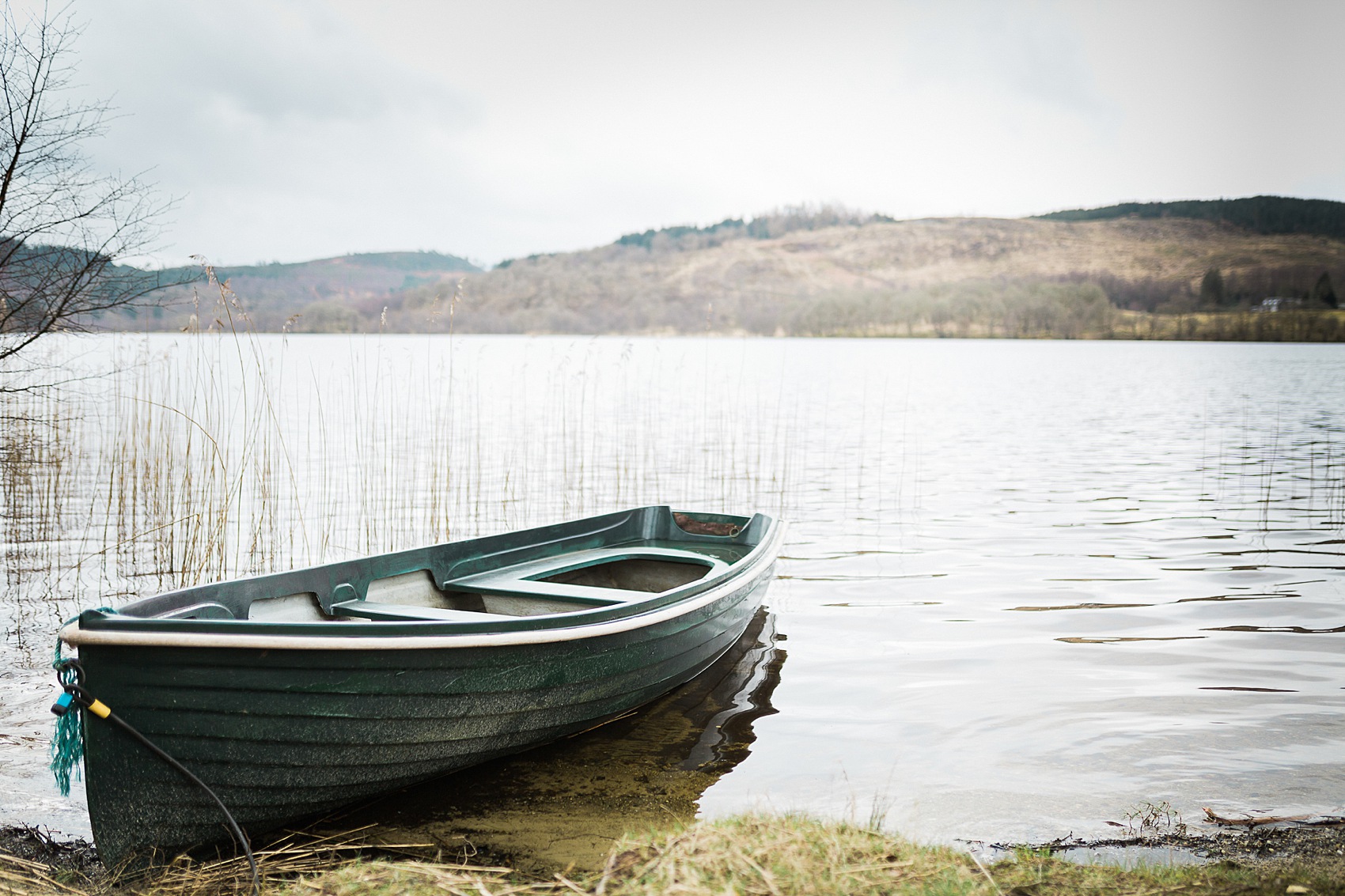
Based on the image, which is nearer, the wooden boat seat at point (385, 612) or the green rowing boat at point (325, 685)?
the green rowing boat at point (325, 685)

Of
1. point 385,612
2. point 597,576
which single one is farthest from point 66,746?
point 597,576

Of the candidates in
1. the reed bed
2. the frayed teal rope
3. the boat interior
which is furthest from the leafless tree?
the frayed teal rope

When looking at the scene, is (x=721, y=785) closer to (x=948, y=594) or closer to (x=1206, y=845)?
(x=1206, y=845)

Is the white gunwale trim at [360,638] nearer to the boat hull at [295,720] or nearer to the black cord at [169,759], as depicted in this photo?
the boat hull at [295,720]

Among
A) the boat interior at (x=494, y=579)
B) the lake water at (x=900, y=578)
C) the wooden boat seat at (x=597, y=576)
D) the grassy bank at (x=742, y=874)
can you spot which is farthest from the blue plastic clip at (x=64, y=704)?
the wooden boat seat at (x=597, y=576)

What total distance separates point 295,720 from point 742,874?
5.59ft

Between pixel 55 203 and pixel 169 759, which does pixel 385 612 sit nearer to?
pixel 169 759

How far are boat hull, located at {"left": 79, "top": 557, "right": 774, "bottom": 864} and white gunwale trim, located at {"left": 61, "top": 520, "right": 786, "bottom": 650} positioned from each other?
0.01 meters

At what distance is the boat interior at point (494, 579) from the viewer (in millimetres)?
4016

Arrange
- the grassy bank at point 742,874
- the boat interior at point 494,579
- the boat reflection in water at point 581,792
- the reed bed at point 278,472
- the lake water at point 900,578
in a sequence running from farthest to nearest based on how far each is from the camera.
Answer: the reed bed at point 278,472, the lake water at point 900,578, the boat interior at point 494,579, the boat reflection in water at point 581,792, the grassy bank at point 742,874

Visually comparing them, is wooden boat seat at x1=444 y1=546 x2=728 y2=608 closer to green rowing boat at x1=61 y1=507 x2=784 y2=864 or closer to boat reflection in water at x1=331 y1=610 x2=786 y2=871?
green rowing boat at x1=61 y1=507 x2=784 y2=864

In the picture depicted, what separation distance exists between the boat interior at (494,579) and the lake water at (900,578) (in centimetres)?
78

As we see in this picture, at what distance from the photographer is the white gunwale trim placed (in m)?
2.92

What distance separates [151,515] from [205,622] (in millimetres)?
7059
